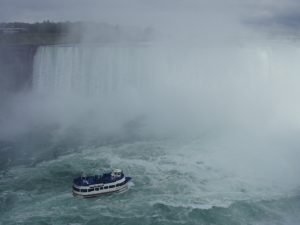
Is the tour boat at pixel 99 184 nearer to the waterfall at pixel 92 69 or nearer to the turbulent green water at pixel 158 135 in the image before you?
the turbulent green water at pixel 158 135

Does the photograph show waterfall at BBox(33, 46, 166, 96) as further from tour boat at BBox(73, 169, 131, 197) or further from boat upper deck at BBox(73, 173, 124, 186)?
tour boat at BBox(73, 169, 131, 197)

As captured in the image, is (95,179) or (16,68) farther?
(16,68)

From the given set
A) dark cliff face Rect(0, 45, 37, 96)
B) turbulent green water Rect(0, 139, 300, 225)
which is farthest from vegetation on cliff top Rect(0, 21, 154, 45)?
turbulent green water Rect(0, 139, 300, 225)

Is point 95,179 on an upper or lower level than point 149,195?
upper

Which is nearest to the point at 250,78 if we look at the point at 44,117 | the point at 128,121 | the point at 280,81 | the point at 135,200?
the point at 280,81

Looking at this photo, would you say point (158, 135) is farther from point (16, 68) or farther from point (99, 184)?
point (16, 68)

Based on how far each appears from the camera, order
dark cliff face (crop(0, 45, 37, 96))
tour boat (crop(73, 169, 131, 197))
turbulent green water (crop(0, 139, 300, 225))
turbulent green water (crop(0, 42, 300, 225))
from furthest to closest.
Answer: dark cliff face (crop(0, 45, 37, 96)), tour boat (crop(73, 169, 131, 197)), turbulent green water (crop(0, 42, 300, 225)), turbulent green water (crop(0, 139, 300, 225))

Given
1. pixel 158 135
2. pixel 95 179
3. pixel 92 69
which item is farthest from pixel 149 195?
pixel 92 69
